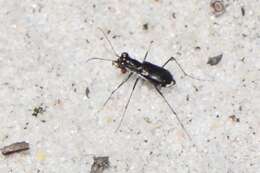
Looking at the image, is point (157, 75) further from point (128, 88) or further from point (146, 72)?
point (128, 88)

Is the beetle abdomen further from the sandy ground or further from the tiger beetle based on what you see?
the sandy ground

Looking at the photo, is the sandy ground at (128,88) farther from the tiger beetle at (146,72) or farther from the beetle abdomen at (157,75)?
the beetle abdomen at (157,75)

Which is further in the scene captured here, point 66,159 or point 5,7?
point 5,7

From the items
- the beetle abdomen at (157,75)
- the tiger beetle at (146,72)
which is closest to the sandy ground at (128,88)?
the tiger beetle at (146,72)

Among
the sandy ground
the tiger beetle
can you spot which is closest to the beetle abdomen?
the tiger beetle

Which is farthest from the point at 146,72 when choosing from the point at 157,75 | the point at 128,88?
the point at 128,88

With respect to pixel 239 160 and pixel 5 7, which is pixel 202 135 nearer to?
pixel 239 160

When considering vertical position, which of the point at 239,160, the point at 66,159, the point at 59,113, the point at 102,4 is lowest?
the point at 239,160

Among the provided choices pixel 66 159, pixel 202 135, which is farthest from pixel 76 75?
pixel 202 135
